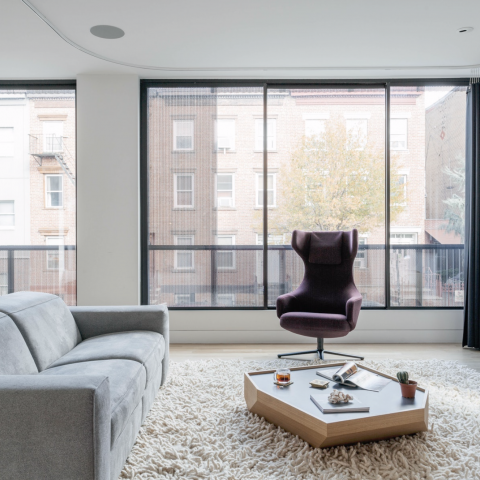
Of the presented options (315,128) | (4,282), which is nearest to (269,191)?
(315,128)

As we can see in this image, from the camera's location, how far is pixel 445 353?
13.0 ft

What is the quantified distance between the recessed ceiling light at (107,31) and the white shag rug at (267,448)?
2.81 m

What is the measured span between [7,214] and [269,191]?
111 inches

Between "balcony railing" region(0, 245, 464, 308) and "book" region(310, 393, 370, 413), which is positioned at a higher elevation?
"balcony railing" region(0, 245, 464, 308)

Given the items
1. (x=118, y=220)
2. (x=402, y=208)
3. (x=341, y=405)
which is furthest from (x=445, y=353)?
(x=118, y=220)

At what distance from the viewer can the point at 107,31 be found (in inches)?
133

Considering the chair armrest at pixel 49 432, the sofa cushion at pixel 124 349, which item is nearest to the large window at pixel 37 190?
the sofa cushion at pixel 124 349

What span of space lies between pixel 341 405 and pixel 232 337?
2371 mm

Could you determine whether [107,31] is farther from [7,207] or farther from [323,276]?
[323,276]

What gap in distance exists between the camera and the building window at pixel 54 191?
448 cm

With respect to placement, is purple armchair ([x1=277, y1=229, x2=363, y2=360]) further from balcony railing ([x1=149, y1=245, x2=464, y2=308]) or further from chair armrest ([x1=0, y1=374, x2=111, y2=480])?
chair armrest ([x1=0, y1=374, x2=111, y2=480])

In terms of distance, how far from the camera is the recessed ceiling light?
3.31 meters

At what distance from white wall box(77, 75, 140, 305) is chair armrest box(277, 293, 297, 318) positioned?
1527 mm

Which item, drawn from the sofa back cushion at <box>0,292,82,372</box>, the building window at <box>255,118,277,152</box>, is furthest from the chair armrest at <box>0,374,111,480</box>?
the building window at <box>255,118,277,152</box>
